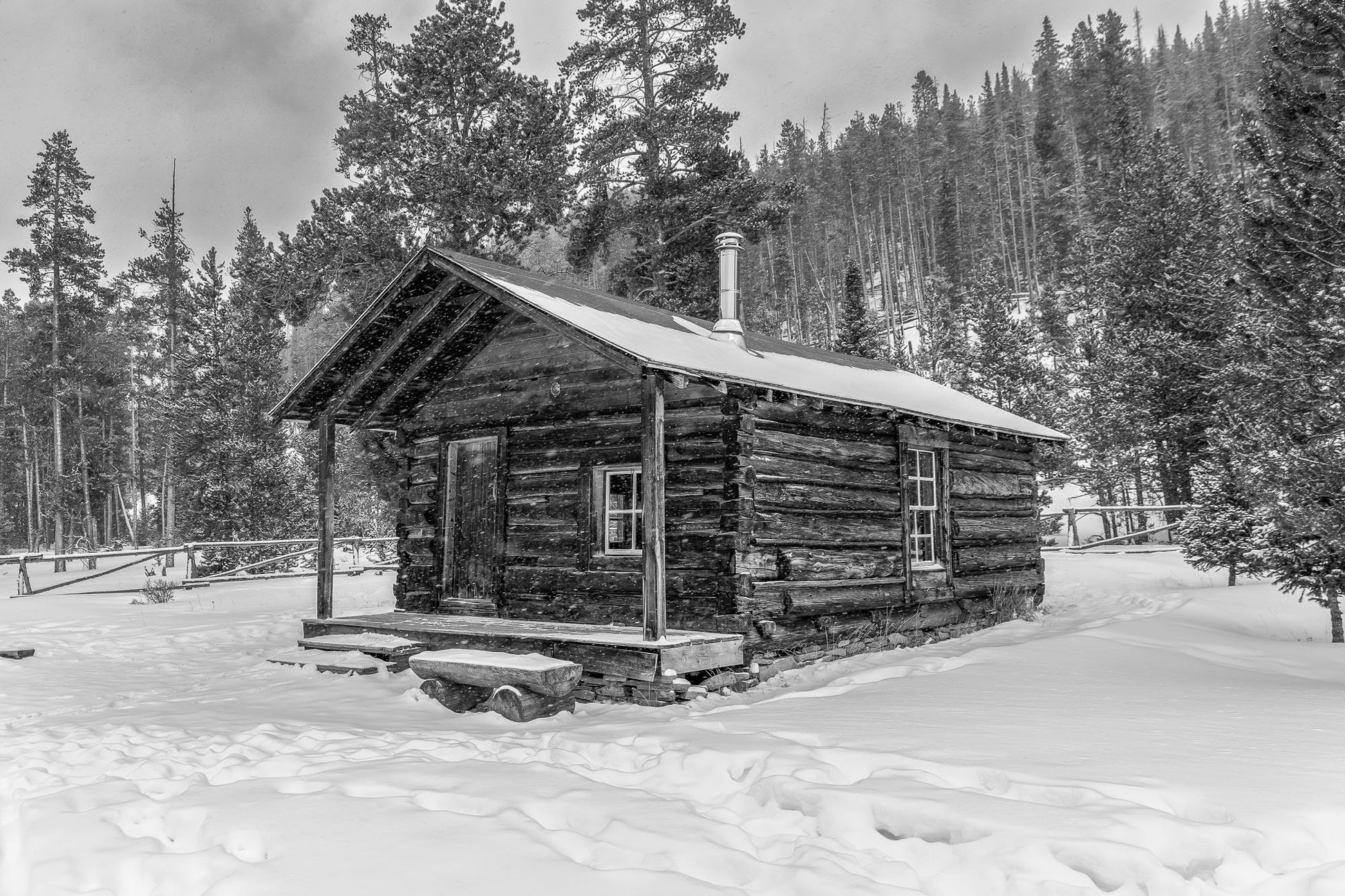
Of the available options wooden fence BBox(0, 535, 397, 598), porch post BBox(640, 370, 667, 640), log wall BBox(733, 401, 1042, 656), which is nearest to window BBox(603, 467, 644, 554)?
log wall BBox(733, 401, 1042, 656)

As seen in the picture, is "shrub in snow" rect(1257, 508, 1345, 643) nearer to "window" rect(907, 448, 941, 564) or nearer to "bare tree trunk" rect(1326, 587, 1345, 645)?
"bare tree trunk" rect(1326, 587, 1345, 645)

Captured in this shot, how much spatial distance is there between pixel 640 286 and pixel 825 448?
1592cm

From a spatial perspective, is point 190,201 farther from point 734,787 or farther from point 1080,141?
point 1080,141

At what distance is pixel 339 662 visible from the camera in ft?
33.8

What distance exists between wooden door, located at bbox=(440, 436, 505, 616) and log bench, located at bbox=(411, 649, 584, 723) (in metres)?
3.44

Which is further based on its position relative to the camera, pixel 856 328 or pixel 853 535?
pixel 856 328

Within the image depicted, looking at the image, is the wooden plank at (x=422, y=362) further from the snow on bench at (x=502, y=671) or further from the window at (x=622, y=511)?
the snow on bench at (x=502, y=671)

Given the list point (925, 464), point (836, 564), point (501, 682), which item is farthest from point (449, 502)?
point (925, 464)

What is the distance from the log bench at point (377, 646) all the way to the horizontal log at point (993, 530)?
27.4ft

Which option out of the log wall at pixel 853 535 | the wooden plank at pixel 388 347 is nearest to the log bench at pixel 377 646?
the wooden plank at pixel 388 347

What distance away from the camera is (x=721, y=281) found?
12.0m

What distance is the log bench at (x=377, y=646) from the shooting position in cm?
1026

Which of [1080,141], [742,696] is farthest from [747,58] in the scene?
[1080,141]

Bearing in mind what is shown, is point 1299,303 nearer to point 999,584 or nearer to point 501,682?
point 999,584
